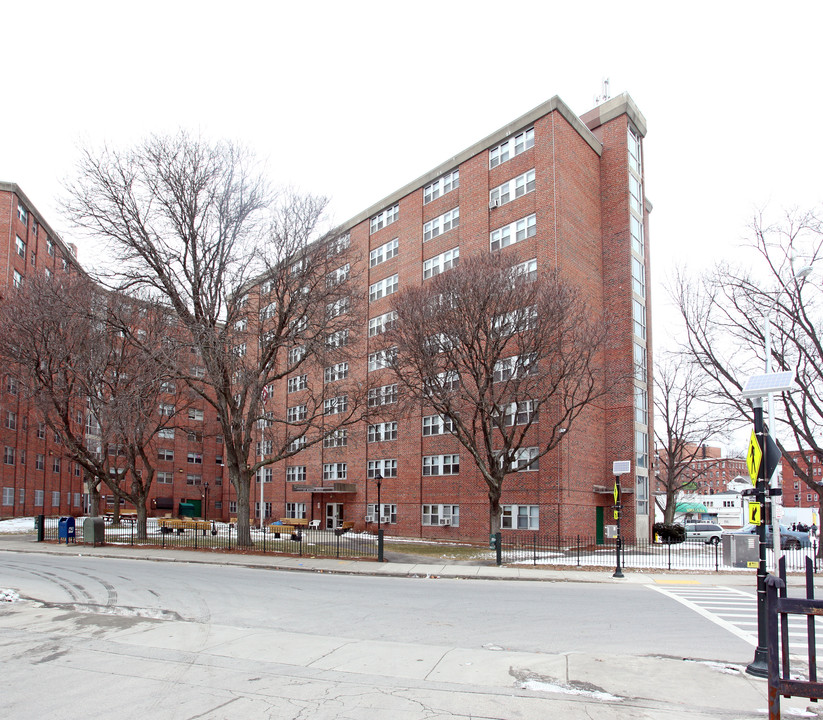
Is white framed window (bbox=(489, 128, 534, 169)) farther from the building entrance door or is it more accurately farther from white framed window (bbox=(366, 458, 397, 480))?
the building entrance door

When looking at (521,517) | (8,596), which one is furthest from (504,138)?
(8,596)

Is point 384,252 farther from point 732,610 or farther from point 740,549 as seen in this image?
point 732,610

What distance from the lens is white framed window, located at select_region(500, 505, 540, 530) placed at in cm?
3456

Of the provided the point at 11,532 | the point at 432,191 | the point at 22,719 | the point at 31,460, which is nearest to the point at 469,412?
the point at 432,191

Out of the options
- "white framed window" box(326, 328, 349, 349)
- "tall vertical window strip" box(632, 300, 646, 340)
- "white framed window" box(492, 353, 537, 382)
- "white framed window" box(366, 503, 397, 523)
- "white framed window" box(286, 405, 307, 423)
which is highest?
Result: "tall vertical window strip" box(632, 300, 646, 340)

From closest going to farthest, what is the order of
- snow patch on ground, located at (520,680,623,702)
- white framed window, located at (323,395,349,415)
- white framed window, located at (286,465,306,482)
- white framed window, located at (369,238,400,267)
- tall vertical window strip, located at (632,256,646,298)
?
1. snow patch on ground, located at (520,680,623,702)
2. white framed window, located at (323,395,349,415)
3. tall vertical window strip, located at (632,256,646,298)
4. white framed window, located at (369,238,400,267)
5. white framed window, located at (286,465,306,482)

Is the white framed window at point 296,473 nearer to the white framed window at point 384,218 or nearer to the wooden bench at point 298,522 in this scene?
the wooden bench at point 298,522

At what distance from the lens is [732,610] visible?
14164 mm

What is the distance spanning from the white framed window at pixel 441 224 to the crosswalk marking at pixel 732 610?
28791mm

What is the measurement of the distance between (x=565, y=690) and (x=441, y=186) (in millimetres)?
40221

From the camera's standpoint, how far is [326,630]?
1097 cm

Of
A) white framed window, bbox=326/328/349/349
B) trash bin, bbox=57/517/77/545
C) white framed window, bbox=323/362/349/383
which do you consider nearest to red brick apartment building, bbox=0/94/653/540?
white framed window, bbox=323/362/349/383

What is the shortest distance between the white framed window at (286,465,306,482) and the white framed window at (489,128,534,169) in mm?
29405

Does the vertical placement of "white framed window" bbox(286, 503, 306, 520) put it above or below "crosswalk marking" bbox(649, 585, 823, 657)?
below
